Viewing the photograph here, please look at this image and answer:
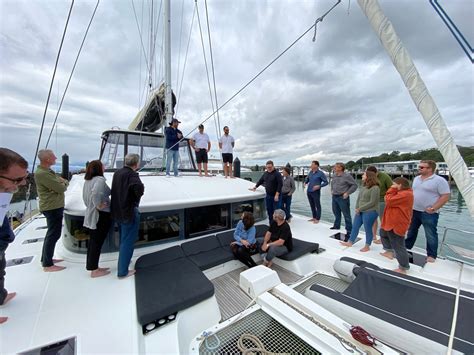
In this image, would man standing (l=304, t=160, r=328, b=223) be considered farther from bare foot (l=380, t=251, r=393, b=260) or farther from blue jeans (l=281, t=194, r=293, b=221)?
bare foot (l=380, t=251, r=393, b=260)

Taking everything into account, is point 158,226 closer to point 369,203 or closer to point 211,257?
point 211,257

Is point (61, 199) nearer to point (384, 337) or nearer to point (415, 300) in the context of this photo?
point (384, 337)

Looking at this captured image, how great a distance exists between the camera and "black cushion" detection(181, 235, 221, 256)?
3.29m

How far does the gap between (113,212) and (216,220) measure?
80.7 inches

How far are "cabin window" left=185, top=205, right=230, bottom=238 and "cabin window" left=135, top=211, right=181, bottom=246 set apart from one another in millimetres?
229

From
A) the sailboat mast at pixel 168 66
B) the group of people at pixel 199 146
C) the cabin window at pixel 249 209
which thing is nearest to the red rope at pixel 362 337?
the cabin window at pixel 249 209

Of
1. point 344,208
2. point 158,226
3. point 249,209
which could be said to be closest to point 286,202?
point 249,209

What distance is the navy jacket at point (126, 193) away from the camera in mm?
2397

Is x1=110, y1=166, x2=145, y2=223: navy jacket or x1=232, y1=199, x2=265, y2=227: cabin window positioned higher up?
x1=110, y1=166, x2=145, y2=223: navy jacket

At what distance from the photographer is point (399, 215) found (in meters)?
2.80

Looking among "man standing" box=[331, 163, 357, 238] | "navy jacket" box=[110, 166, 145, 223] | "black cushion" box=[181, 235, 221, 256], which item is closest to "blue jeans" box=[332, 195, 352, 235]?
"man standing" box=[331, 163, 357, 238]

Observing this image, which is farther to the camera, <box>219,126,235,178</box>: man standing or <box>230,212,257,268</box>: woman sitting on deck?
<box>219,126,235,178</box>: man standing

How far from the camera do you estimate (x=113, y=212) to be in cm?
251

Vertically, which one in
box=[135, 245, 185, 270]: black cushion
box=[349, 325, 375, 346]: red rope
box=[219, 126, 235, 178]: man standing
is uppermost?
box=[219, 126, 235, 178]: man standing
